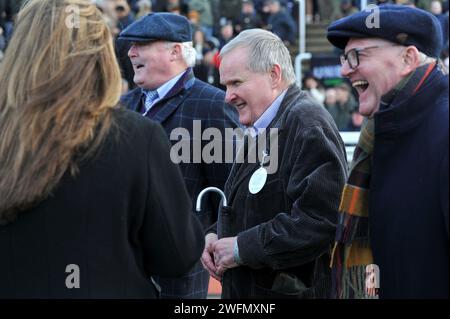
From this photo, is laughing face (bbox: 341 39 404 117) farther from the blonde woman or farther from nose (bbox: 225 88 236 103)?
nose (bbox: 225 88 236 103)

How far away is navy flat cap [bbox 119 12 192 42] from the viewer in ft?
15.4

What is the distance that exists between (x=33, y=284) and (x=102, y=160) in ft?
1.41

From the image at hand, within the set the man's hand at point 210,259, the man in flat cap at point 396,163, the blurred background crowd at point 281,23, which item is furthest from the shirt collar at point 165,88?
the blurred background crowd at point 281,23

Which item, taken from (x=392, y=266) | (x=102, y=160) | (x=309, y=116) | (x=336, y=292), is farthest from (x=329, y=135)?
(x=102, y=160)

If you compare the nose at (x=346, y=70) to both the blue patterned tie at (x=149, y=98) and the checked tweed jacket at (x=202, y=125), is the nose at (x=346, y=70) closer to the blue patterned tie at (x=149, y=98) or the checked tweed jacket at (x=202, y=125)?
the checked tweed jacket at (x=202, y=125)

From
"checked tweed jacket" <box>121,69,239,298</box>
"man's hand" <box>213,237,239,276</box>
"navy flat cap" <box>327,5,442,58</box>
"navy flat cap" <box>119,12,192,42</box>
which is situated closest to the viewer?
"navy flat cap" <box>327,5,442,58</box>

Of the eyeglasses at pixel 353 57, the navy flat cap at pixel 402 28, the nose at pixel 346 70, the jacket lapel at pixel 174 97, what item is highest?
the navy flat cap at pixel 402 28

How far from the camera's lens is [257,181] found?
3.77 m

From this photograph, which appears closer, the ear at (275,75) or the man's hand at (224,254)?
the man's hand at (224,254)

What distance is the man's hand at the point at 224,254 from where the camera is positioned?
3744 millimetres

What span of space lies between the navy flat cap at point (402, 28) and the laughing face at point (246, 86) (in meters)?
0.90

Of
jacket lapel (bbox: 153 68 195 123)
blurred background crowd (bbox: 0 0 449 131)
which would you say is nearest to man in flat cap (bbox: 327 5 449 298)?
jacket lapel (bbox: 153 68 195 123)
